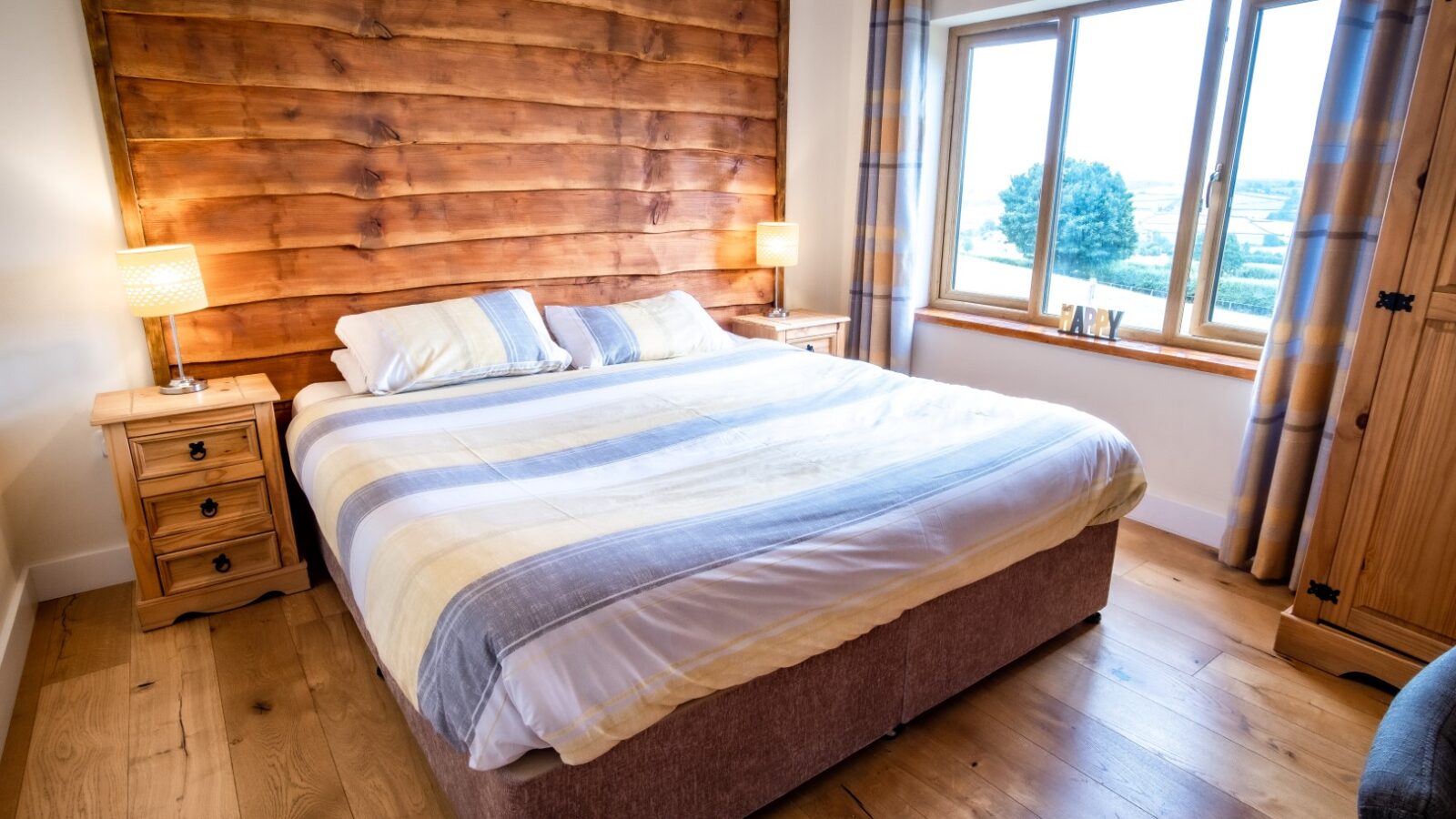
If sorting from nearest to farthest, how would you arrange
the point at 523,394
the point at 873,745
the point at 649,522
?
the point at 649,522
the point at 873,745
the point at 523,394

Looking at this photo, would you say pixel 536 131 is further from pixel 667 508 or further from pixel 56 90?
pixel 667 508

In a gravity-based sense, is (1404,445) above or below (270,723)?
above

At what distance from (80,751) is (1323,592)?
3.18 m

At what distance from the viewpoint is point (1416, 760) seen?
864mm

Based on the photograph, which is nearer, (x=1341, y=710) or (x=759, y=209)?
(x=1341, y=710)

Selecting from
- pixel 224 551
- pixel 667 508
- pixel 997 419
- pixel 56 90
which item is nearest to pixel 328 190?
pixel 56 90

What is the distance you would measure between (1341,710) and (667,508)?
1806 millimetres

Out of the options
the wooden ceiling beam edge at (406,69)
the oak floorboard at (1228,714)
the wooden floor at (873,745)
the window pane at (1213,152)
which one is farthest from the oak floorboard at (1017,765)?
the wooden ceiling beam edge at (406,69)

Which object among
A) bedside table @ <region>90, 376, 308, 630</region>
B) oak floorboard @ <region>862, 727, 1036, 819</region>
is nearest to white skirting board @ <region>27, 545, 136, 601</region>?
bedside table @ <region>90, 376, 308, 630</region>

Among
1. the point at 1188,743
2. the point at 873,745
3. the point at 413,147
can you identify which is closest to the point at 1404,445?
the point at 1188,743

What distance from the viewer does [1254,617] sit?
2406 millimetres

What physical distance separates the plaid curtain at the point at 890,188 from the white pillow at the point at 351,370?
231 cm

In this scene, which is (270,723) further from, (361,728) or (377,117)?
(377,117)

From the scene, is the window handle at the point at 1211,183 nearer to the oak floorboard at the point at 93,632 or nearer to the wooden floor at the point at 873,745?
the wooden floor at the point at 873,745
